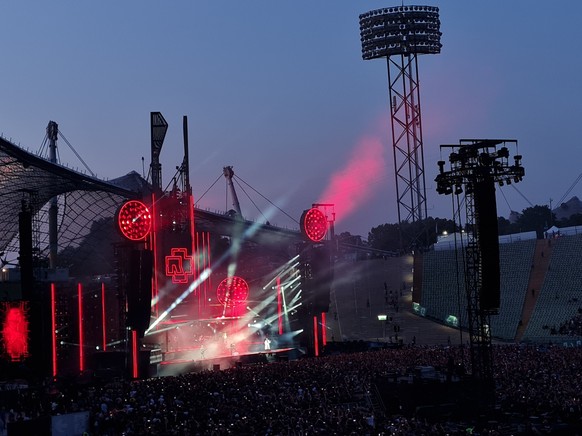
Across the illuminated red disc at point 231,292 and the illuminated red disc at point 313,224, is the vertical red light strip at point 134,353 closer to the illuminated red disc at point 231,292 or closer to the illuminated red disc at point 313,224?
the illuminated red disc at point 313,224

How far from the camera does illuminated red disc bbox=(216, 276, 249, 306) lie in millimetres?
52781

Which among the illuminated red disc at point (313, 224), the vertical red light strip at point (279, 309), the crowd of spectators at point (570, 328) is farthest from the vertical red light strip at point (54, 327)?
the crowd of spectators at point (570, 328)

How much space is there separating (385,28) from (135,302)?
41.0 m

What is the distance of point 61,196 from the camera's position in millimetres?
70188

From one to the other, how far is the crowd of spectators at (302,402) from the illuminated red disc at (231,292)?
18061 millimetres

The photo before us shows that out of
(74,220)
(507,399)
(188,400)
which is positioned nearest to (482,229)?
(507,399)

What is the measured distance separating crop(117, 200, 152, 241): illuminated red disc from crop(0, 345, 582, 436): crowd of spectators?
5912mm

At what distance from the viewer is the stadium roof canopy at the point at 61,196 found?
141ft

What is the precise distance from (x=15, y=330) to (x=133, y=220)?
8335mm

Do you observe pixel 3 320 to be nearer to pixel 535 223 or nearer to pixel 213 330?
pixel 213 330

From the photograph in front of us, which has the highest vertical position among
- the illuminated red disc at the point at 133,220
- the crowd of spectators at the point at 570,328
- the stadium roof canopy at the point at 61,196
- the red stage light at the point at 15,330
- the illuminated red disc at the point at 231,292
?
the stadium roof canopy at the point at 61,196

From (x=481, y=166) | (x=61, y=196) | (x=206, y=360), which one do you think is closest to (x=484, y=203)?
(x=481, y=166)

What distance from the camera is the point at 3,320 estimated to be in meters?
26.7

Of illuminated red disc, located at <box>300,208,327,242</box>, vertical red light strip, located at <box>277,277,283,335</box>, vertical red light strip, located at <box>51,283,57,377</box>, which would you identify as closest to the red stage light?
vertical red light strip, located at <box>51,283,57,377</box>
